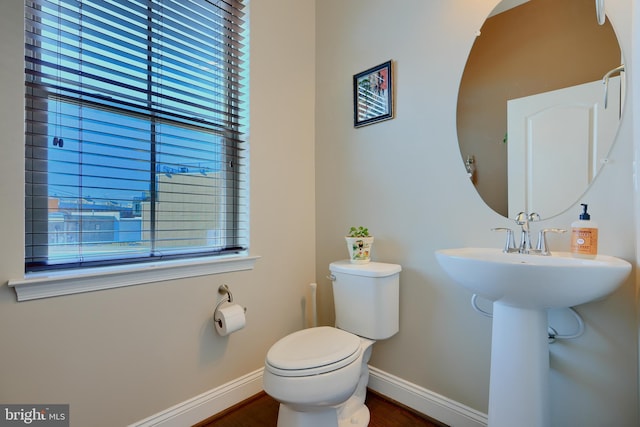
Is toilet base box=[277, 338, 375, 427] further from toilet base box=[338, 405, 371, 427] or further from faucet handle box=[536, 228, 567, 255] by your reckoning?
faucet handle box=[536, 228, 567, 255]

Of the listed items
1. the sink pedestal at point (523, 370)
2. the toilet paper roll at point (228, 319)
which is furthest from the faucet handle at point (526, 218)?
the toilet paper roll at point (228, 319)

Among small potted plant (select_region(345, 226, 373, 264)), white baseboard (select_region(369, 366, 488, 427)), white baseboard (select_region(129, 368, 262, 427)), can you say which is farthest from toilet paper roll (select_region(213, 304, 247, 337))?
white baseboard (select_region(369, 366, 488, 427))

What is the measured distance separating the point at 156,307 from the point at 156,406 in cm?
45

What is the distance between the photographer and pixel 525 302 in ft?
3.22

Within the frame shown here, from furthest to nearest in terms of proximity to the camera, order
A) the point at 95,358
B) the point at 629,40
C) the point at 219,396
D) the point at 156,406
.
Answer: the point at 219,396 → the point at 156,406 → the point at 95,358 → the point at 629,40

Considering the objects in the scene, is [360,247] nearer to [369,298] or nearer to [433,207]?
[369,298]

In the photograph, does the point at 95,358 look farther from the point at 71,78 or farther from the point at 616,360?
the point at 616,360

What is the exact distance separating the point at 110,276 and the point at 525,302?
1.55 m

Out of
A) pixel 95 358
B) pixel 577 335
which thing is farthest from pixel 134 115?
pixel 577 335

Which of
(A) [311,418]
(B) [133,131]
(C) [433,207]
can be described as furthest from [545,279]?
(B) [133,131]

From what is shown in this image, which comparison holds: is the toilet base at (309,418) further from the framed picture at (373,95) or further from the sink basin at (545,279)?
the framed picture at (373,95)

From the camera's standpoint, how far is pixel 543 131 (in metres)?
1.24

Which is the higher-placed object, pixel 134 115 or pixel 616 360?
pixel 134 115

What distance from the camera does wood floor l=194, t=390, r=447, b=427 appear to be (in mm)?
1500
